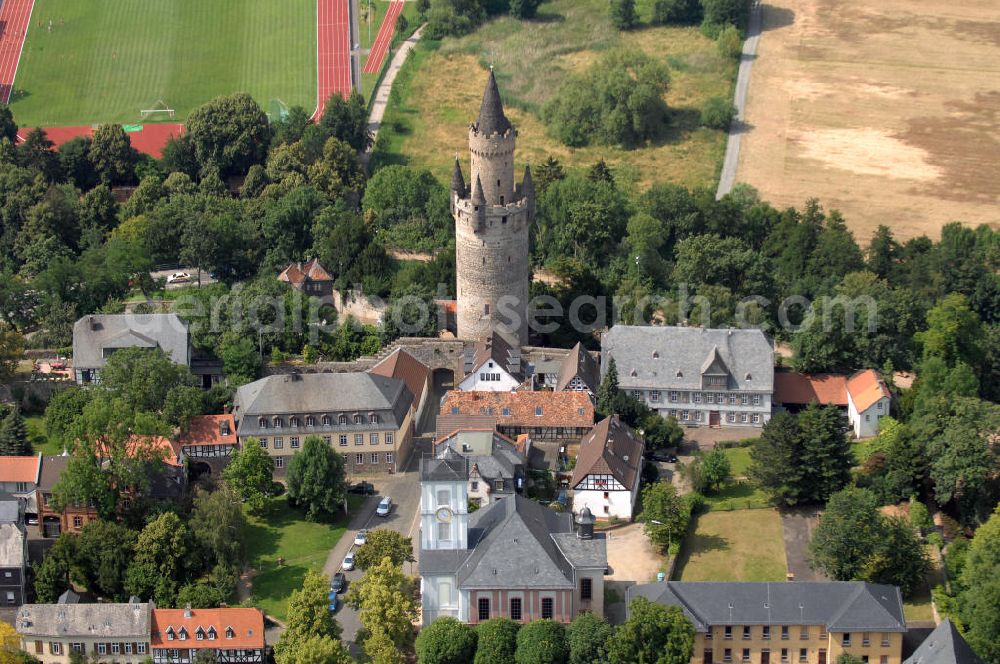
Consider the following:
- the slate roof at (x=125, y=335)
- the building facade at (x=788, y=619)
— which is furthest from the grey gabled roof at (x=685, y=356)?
the slate roof at (x=125, y=335)

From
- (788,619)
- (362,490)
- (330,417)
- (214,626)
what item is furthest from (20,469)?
(788,619)

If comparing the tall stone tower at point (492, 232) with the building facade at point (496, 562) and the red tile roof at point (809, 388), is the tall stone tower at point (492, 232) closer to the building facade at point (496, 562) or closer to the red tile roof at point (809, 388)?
the red tile roof at point (809, 388)

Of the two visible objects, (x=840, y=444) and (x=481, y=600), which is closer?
(x=481, y=600)

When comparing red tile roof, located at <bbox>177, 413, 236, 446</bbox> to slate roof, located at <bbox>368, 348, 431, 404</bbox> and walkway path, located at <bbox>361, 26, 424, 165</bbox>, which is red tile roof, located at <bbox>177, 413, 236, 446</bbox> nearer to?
slate roof, located at <bbox>368, 348, 431, 404</bbox>

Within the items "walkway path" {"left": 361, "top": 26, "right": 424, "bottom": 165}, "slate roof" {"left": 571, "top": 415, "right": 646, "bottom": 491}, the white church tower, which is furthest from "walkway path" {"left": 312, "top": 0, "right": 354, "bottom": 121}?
the white church tower

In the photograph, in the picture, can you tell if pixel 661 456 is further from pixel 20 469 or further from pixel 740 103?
pixel 740 103

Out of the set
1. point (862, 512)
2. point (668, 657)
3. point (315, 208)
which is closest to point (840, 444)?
point (862, 512)

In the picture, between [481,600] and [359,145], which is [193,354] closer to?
[481,600]
